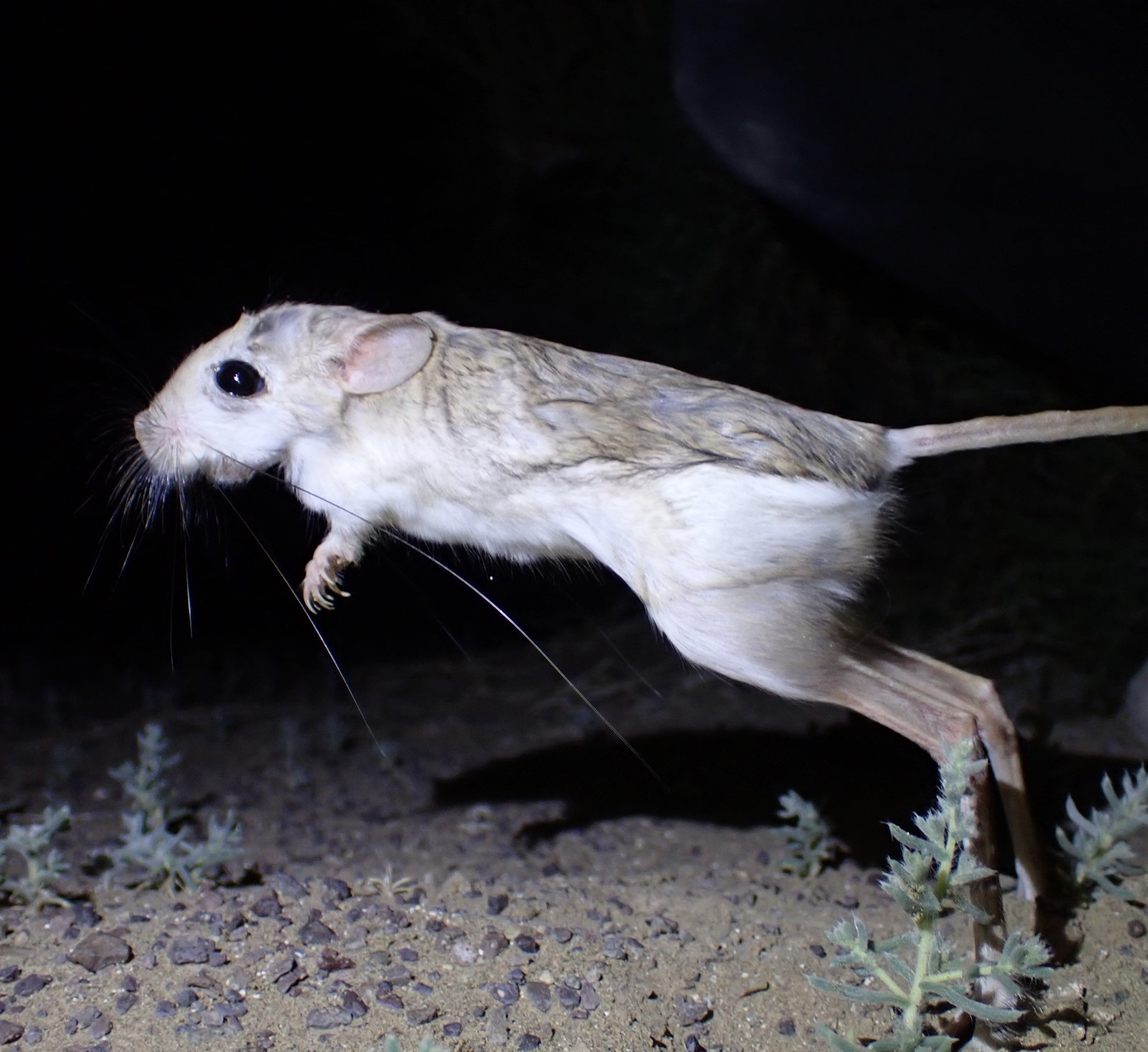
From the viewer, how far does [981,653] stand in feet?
15.8

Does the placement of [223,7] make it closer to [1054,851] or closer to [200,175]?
[200,175]

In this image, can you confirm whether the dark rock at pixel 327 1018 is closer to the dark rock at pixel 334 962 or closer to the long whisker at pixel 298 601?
the dark rock at pixel 334 962

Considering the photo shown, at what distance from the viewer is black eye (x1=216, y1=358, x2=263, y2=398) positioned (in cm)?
247

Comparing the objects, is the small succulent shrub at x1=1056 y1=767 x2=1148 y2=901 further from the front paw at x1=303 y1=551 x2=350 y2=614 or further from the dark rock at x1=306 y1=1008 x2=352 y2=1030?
the front paw at x1=303 y1=551 x2=350 y2=614

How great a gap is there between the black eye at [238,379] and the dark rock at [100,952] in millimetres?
1283

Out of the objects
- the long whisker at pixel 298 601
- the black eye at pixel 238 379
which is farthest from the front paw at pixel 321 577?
the black eye at pixel 238 379

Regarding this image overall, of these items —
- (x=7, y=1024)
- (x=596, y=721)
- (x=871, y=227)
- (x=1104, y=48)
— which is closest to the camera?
(x=7, y=1024)

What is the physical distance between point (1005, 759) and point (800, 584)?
0.69 m

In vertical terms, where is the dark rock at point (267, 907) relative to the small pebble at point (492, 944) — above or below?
below

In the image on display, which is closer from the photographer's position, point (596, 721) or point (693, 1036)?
point (693, 1036)

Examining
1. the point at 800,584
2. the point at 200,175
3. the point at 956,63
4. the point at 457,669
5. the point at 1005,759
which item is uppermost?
the point at 956,63

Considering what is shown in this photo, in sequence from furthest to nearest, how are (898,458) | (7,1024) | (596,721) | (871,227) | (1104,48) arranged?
(596,721)
(871,227)
(1104,48)
(898,458)
(7,1024)

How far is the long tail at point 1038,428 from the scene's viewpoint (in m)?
2.17

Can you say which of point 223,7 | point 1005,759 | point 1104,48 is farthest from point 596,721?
point 223,7
